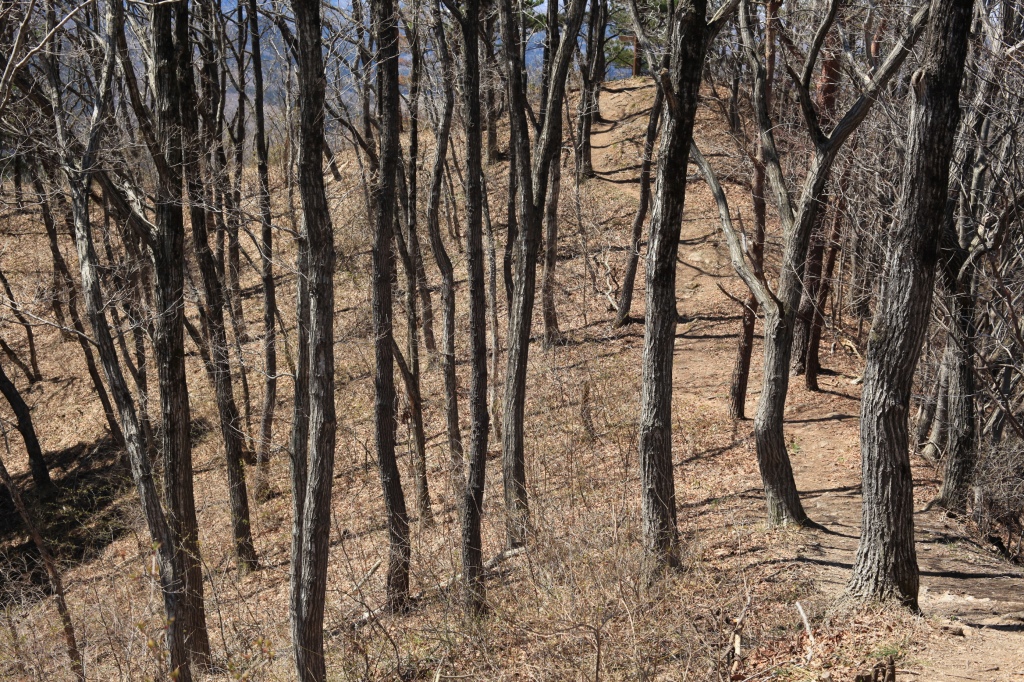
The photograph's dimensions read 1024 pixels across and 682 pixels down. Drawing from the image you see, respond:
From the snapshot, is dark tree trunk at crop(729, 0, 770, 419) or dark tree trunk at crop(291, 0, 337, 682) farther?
dark tree trunk at crop(729, 0, 770, 419)

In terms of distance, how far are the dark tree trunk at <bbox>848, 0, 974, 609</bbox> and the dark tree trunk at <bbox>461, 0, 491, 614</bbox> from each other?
4339 millimetres

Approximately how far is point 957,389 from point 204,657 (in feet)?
32.9

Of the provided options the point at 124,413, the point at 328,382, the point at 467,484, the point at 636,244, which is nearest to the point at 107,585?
the point at 124,413

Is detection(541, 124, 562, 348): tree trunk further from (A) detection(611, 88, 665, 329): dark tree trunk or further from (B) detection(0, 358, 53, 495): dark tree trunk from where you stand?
(B) detection(0, 358, 53, 495): dark tree trunk

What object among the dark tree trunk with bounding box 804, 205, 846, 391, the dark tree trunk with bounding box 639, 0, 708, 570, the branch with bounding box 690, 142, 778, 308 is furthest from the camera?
the dark tree trunk with bounding box 804, 205, 846, 391

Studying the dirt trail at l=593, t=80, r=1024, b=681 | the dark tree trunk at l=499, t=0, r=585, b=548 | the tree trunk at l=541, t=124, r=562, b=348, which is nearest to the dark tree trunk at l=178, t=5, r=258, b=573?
the dark tree trunk at l=499, t=0, r=585, b=548

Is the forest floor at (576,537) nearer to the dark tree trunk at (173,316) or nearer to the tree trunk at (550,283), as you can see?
the tree trunk at (550,283)

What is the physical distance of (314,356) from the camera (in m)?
7.44

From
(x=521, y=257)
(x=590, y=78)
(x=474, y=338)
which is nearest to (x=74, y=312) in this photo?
(x=474, y=338)

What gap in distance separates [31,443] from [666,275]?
1721 centimetres

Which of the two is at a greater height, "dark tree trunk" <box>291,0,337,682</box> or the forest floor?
"dark tree trunk" <box>291,0,337,682</box>

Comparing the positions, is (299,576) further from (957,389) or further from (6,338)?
(6,338)

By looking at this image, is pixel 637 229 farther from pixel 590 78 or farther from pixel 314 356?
pixel 314 356

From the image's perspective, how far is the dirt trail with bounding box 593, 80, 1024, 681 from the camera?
20.6 feet
